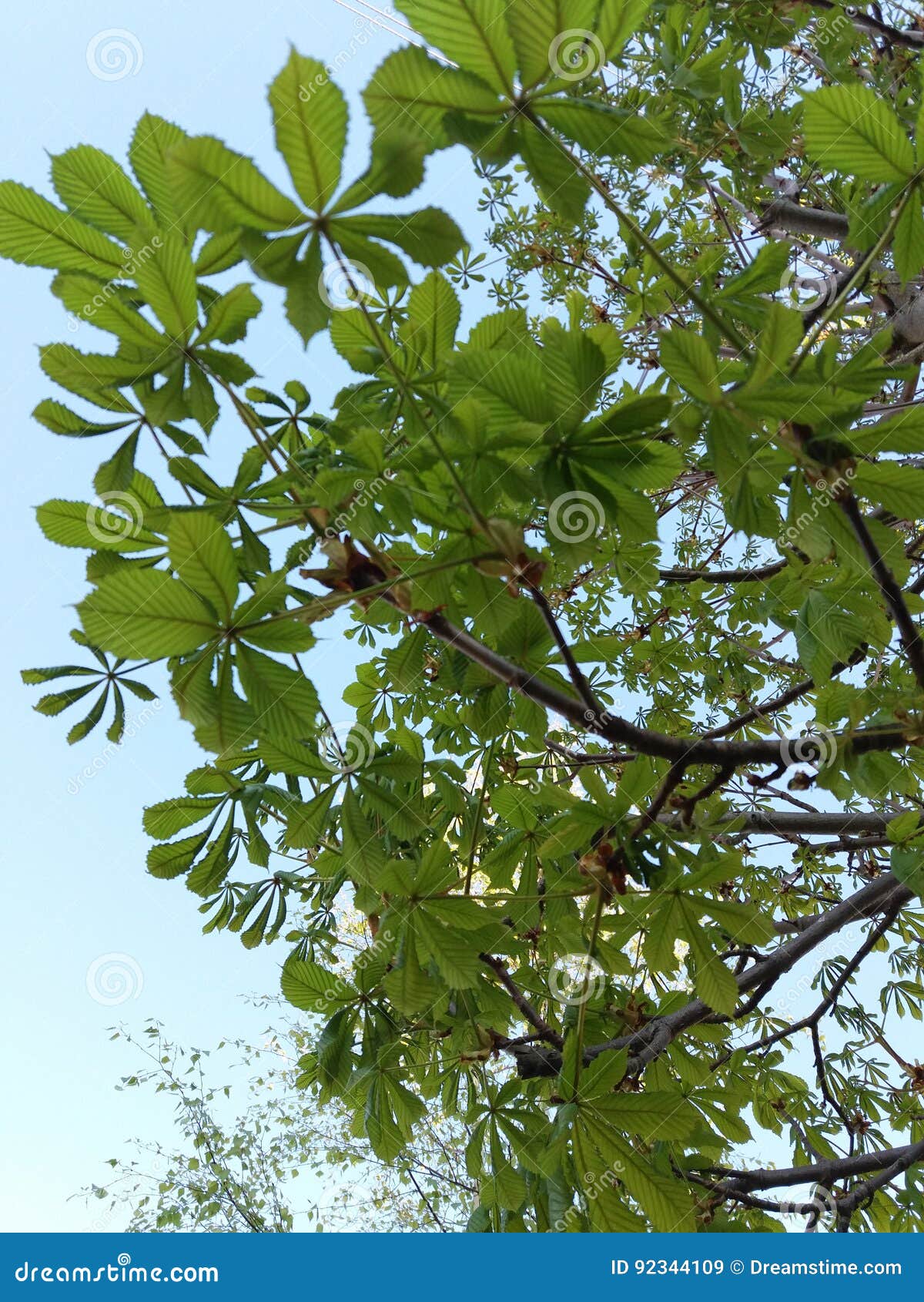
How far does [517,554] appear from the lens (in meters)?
1.14

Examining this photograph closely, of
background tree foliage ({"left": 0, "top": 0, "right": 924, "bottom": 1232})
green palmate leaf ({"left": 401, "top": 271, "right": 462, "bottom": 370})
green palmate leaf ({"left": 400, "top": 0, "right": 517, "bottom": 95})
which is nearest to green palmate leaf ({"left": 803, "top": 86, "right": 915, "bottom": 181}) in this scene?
background tree foliage ({"left": 0, "top": 0, "right": 924, "bottom": 1232})

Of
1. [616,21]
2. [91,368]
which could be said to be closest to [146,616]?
[91,368]

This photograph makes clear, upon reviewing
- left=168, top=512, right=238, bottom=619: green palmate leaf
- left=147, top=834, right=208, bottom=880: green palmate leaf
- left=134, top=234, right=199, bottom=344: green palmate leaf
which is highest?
left=134, top=234, right=199, bottom=344: green palmate leaf

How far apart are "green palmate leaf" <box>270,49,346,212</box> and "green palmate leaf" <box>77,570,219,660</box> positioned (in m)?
0.47

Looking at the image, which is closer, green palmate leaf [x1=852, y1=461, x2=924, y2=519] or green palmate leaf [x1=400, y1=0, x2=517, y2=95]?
green palmate leaf [x1=400, y1=0, x2=517, y2=95]

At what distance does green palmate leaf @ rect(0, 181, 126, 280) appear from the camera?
1144 mm

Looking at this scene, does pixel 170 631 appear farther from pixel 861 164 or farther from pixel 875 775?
pixel 875 775

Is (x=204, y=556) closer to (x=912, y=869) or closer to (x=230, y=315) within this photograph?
(x=230, y=315)

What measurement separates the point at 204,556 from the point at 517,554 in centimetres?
39

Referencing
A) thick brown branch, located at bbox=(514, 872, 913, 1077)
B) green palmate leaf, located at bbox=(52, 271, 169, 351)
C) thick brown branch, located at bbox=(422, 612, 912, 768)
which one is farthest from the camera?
thick brown branch, located at bbox=(514, 872, 913, 1077)

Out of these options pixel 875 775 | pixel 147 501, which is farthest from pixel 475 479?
pixel 875 775

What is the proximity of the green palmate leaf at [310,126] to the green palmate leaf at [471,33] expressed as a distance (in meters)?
0.13

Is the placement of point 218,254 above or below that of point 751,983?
above

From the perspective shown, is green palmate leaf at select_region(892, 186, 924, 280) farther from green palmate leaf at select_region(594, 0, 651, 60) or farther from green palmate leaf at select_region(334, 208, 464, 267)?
green palmate leaf at select_region(334, 208, 464, 267)
